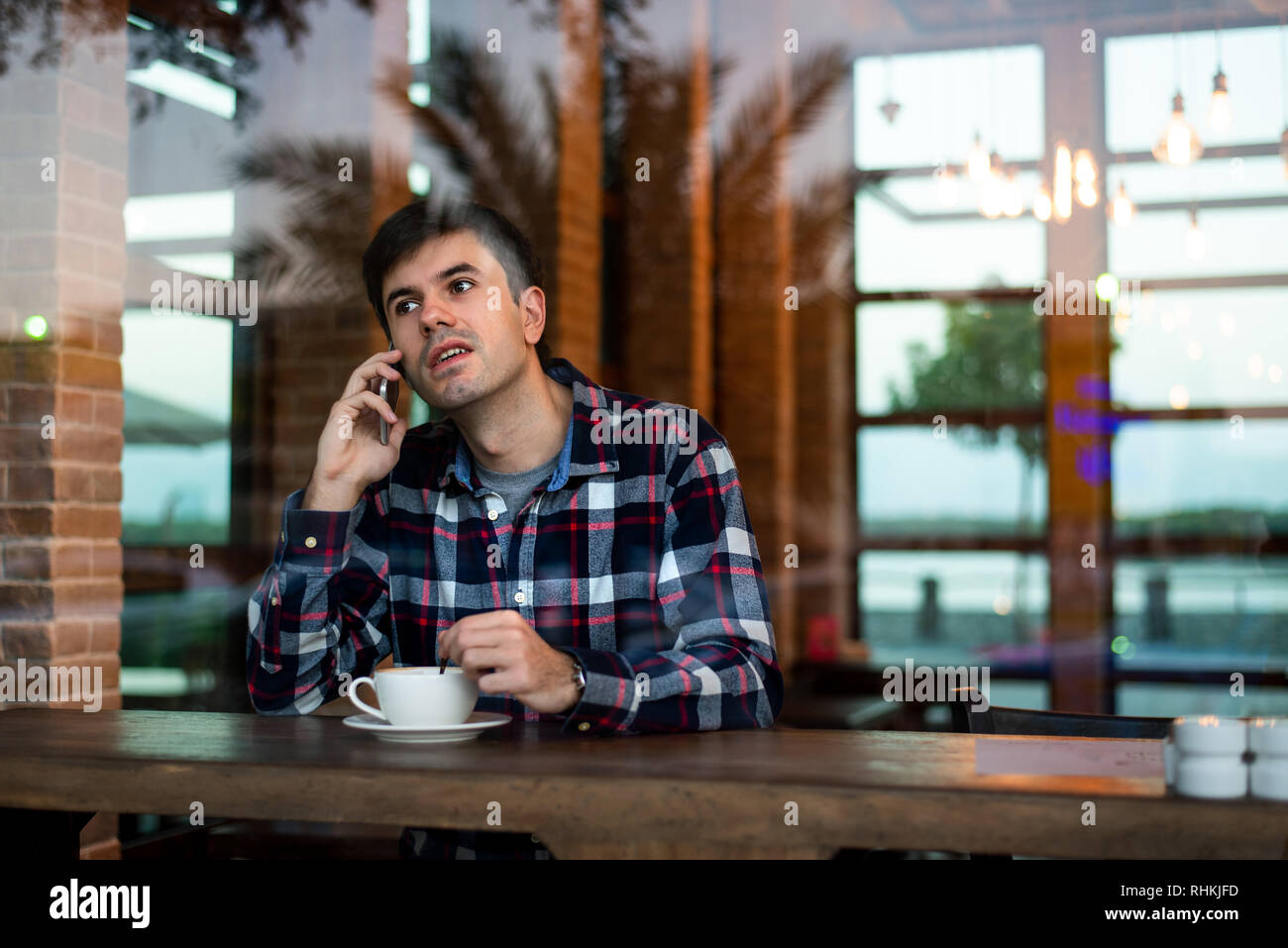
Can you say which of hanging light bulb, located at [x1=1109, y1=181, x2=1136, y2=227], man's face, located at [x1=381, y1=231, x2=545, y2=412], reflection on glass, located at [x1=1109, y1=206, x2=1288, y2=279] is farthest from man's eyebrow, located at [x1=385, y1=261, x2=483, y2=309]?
reflection on glass, located at [x1=1109, y1=206, x2=1288, y2=279]


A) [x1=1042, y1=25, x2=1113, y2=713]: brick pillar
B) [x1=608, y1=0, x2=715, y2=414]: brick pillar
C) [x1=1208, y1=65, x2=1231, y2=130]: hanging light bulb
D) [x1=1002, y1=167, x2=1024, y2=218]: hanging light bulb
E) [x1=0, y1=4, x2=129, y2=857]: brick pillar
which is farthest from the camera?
[x1=1042, y1=25, x2=1113, y2=713]: brick pillar

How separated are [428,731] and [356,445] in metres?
0.54

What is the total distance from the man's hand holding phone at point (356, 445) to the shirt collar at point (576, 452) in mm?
106

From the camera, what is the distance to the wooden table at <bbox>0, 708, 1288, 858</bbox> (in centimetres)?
106

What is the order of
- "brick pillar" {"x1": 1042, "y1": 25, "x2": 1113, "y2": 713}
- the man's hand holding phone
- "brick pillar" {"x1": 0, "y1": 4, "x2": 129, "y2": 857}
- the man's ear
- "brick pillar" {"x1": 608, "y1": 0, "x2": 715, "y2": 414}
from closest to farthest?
the man's hand holding phone → the man's ear → "brick pillar" {"x1": 0, "y1": 4, "x2": 129, "y2": 857} → "brick pillar" {"x1": 608, "y1": 0, "x2": 715, "y2": 414} → "brick pillar" {"x1": 1042, "y1": 25, "x2": 1113, "y2": 713}

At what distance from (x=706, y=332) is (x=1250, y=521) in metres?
2.62

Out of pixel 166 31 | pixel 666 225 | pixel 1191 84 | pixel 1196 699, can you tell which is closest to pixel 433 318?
pixel 166 31

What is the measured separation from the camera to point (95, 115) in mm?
2473

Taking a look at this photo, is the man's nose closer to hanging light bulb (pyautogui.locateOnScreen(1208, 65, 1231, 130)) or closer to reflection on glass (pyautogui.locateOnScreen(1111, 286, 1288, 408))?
hanging light bulb (pyautogui.locateOnScreen(1208, 65, 1231, 130))

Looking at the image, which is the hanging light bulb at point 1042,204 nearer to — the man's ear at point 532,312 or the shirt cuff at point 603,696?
the man's ear at point 532,312

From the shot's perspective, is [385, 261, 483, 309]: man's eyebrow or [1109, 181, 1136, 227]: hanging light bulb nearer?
[385, 261, 483, 309]: man's eyebrow

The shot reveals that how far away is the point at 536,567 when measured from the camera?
1758 millimetres

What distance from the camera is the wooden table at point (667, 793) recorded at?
106 centimetres

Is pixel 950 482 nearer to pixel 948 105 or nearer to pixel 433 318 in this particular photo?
pixel 948 105
